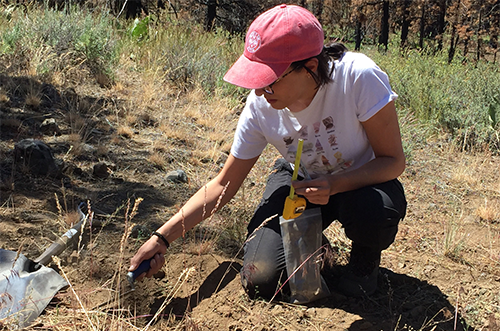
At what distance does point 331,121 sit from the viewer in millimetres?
1883

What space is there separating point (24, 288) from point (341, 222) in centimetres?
129

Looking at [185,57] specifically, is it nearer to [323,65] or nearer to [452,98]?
[452,98]

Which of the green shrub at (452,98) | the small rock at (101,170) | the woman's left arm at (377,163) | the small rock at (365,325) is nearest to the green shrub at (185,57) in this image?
the green shrub at (452,98)

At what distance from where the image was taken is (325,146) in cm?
194

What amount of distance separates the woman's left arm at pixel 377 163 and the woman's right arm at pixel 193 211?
38cm

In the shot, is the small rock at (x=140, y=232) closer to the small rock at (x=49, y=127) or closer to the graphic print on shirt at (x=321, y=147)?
the graphic print on shirt at (x=321, y=147)

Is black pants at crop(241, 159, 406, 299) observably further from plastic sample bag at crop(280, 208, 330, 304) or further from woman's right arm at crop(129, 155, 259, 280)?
woman's right arm at crop(129, 155, 259, 280)

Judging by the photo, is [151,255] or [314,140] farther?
[314,140]

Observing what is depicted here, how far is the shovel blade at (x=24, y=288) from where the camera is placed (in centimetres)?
163

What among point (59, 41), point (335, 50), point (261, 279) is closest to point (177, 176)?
point (261, 279)

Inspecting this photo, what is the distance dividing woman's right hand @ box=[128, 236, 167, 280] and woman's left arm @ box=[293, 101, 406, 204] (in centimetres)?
58

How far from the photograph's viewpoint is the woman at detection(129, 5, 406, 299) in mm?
Result: 1630

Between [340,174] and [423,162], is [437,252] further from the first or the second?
[423,162]

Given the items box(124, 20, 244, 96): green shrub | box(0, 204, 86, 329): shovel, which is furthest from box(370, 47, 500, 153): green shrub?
box(0, 204, 86, 329): shovel
